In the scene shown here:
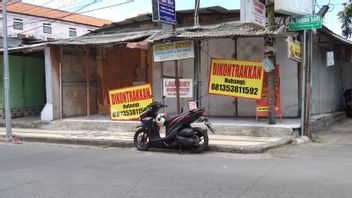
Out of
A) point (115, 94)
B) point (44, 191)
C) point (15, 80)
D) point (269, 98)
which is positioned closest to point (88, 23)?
Answer: point (15, 80)

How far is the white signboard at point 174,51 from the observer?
1292cm

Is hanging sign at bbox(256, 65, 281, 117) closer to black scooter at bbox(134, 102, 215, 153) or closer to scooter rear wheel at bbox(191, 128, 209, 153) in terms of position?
black scooter at bbox(134, 102, 215, 153)

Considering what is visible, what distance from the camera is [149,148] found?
10750 millimetres

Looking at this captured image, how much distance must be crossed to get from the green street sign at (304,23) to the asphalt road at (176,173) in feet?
9.82

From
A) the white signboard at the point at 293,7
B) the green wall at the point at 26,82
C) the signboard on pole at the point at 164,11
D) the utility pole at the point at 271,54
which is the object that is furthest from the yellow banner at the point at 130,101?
the green wall at the point at 26,82

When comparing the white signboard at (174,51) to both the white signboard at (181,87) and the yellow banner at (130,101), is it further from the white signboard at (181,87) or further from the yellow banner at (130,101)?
the yellow banner at (130,101)

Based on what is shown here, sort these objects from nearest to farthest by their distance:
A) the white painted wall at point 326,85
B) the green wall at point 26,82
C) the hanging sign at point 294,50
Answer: the hanging sign at point 294,50, the white painted wall at point 326,85, the green wall at point 26,82

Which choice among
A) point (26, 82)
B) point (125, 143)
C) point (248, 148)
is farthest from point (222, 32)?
point (26, 82)

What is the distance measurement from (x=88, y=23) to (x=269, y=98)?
51.0m

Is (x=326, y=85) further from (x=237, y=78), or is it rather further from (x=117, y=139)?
(x=117, y=139)

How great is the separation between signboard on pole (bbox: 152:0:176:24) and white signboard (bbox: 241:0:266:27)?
10.2 feet

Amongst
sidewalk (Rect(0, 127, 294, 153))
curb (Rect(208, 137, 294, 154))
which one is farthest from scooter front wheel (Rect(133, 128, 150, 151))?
curb (Rect(208, 137, 294, 154))

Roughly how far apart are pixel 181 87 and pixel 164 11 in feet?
7.77

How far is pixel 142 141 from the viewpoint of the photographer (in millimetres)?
10711
